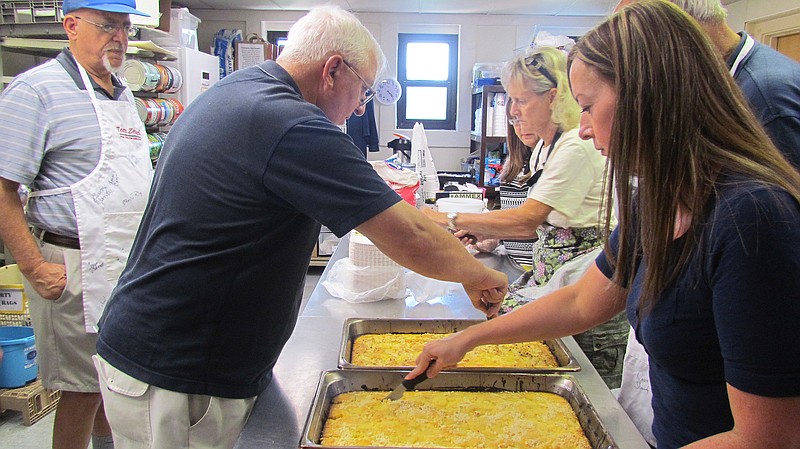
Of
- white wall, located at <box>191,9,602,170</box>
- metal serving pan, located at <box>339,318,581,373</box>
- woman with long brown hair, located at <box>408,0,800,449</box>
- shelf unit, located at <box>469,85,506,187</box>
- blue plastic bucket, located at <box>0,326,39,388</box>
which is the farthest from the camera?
white wall, located at <box>191,9,602,170</box>

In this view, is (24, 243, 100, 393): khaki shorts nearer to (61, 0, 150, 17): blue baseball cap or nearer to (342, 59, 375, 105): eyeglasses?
(61, 0, 150, 17): blue baseball cap

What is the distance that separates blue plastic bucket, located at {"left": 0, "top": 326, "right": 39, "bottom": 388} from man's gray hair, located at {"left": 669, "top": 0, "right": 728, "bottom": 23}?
10.2ft

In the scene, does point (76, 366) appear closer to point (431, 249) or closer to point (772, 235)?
point (431, 249)

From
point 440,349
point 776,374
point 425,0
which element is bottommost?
point 440,349

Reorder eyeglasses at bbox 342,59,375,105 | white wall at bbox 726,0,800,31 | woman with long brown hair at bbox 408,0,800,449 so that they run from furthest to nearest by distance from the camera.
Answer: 1. white wall at bbox 726,0,800,31
2. eyeglasses at bbox 342,59,375,105
3. woman with long brown hair at bbox 408,0,800,449

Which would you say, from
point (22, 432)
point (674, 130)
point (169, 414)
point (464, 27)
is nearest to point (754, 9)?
point (464, 27)

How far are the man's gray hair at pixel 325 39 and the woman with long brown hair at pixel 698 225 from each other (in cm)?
55

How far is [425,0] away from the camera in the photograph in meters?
5.74

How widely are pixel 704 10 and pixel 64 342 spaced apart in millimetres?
2429

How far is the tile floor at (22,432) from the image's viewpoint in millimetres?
2617

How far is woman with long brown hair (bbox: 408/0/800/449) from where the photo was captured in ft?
2.37

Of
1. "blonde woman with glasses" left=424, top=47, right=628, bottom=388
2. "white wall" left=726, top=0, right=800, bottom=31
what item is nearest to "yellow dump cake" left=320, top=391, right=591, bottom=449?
"blonde woman with glasses" left=424, top=47, right=628, bottom=388

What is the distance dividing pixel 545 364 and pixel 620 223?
0.54 m

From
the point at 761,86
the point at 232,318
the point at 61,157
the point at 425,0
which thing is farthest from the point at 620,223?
the point at 425,0
